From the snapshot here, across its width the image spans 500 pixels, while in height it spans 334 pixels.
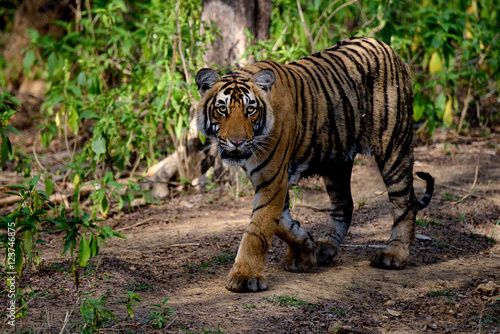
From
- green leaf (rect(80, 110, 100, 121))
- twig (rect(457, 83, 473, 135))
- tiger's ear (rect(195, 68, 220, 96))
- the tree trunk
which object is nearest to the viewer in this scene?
tiger's ear (rect(195, 68, 220, 96))

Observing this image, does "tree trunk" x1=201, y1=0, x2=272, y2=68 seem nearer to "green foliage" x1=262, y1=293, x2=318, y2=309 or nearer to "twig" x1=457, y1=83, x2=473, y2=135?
"twig" x1=457, y1=83, x2=473, y2=135

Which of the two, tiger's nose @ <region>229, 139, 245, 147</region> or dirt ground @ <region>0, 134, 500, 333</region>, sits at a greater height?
tiger's nose @ <region>229, 139, 245, 147</region>

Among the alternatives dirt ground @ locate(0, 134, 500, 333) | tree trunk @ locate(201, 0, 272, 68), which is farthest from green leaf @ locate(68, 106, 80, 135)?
tree trunk @ locate(201, 0, 272, 68)

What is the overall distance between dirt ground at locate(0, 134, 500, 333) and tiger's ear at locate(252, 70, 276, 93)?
1.31 m

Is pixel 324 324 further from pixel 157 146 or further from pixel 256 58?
pixel 157 146

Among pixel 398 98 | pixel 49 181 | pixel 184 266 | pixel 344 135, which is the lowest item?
pixel 184 266

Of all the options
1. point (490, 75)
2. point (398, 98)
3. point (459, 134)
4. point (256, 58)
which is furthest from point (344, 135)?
point (490, 75)

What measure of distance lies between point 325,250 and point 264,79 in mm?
1394

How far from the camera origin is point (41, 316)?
9.78 feet

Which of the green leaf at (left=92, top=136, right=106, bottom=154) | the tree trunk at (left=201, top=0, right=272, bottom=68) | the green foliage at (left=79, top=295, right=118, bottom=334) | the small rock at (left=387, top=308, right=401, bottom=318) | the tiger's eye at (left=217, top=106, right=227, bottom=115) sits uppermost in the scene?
the tree trunk at (left=201, top=0, right=272, bottom=68)

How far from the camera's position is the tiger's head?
3469 mm

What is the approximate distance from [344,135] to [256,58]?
6.75 feet

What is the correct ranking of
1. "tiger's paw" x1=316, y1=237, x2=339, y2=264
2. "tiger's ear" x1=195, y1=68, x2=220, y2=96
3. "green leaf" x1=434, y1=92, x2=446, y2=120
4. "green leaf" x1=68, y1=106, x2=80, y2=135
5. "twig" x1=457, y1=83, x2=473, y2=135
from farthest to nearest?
"twig" x1=457, y1=83, x2=473, y2=135, "green leaf" x1=434, y1=92, x2=446, y2=120, "green leaf" x1=68, y1=106, x2=80, y2=135, "tiger's paw" x1=316, y1=237, x2=339, y2=264, "tiger's ear" x1=195, y1=68, x2=220, y2=96

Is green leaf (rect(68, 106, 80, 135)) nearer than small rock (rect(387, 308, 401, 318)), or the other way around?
small rock (rect(387, 308, 401, 318))
